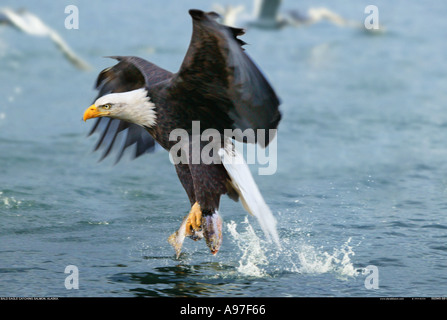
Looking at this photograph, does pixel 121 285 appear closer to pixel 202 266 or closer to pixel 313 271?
pixel 202 266

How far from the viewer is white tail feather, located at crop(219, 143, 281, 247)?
6031mm

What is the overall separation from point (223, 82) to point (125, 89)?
1.57 meters

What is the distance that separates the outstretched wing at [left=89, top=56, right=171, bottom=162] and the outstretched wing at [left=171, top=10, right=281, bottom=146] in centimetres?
57

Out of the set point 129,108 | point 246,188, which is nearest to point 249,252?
point 246,188

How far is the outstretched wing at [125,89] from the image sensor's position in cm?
677

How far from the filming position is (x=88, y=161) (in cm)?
1016

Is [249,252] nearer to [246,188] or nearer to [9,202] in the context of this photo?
[246,188]

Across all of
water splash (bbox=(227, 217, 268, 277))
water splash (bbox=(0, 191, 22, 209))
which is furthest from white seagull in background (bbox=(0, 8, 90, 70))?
water splash (bbox=(227, 217, 268, 277))

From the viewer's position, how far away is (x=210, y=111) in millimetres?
6129

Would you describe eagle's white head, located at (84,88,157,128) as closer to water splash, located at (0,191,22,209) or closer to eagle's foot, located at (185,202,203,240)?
eagle's foot, located at (185,202,203,240)

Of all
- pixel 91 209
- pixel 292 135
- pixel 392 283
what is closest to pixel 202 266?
pixel 392 283

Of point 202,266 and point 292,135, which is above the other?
point 292,135

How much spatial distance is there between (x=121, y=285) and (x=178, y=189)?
3.07m

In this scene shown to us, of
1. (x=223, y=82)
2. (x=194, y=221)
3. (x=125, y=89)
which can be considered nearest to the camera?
(x=223, y=82)
